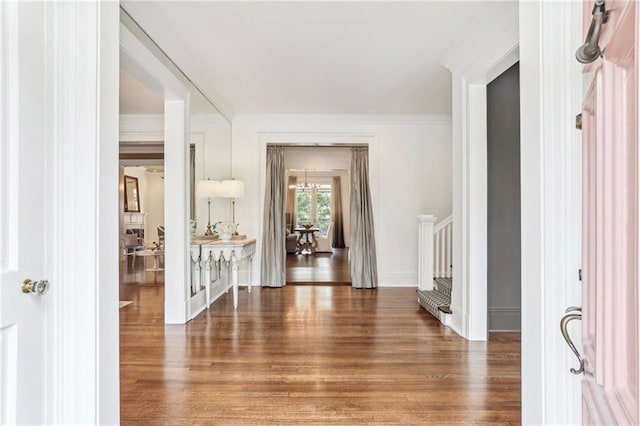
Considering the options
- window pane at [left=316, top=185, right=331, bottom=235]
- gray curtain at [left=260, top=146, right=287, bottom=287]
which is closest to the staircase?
gray curtain at [left=260, top=146, right=287, bottom=287]

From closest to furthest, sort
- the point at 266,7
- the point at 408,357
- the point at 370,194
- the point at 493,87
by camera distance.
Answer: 1. the point at 266,7
2. the point at 408,357
3. the point at 493,87
4. the point at 370,194

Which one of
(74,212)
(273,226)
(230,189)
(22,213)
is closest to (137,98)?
(230,189)

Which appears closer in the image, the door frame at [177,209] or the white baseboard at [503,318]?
the white baseboard at [503,318]

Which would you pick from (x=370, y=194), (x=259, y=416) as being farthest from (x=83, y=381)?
(x=370, y=194)

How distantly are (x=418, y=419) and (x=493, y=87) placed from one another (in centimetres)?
295

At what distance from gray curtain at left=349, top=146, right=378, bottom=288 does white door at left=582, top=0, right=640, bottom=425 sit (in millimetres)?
4623

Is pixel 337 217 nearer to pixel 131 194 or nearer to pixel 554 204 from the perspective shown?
pixel 131 194

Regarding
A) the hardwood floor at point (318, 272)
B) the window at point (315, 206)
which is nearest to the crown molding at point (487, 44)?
the hardwood floor at point (318, 272)

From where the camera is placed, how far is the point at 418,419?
74.0 inches

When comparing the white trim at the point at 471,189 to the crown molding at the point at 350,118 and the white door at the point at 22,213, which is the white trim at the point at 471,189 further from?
the white door at the point at 22,213

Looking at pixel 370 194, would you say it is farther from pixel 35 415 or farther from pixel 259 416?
pixel 35 415

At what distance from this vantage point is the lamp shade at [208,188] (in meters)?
4.15

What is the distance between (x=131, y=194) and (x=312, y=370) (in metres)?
9.69

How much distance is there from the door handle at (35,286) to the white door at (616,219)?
1.53 metres
